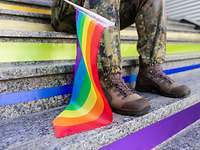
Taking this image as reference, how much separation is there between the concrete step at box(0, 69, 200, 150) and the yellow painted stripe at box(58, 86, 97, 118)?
0.18 ft

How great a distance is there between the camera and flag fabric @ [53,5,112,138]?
2.35 ft

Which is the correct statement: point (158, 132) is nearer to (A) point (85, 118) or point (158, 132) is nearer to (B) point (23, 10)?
(A) point (85, 118)

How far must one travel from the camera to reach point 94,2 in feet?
2.86

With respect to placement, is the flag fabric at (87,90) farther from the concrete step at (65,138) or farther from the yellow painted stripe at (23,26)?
the yellow painted stripe at (23,26)

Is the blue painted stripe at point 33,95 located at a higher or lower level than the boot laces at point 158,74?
lower

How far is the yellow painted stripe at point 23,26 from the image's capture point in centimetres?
117

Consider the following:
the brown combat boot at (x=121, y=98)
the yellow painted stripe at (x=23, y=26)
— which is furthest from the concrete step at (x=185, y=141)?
the yellow painted stripe at (x=23, y=26)

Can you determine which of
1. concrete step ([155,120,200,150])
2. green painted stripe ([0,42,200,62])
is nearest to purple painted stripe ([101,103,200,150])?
concrete step ([155,120,200,150])

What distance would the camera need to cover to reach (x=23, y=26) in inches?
47.9

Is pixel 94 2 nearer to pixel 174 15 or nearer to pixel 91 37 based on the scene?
pixel 91 37

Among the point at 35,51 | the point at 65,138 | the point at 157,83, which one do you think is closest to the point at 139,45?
the point at 157,83

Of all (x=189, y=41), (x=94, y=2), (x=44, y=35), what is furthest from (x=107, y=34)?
(x=189, y=41)

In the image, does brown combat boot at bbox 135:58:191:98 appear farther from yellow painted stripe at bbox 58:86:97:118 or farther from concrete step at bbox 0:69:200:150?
yellow painted stripe at bbox 58:86:97:118

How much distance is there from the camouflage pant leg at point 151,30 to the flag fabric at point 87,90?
1.28 feet
